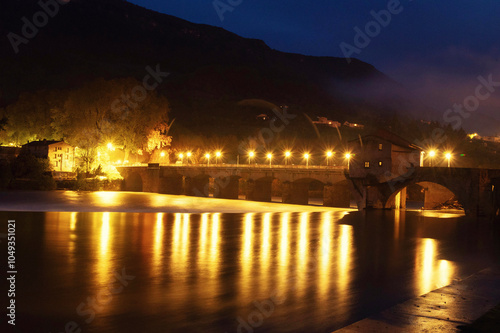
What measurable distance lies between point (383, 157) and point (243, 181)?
49.9 metres

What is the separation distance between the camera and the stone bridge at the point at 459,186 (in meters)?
46.9

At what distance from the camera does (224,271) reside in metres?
20.6

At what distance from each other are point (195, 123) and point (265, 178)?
353 ft

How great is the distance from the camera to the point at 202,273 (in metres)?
20.1

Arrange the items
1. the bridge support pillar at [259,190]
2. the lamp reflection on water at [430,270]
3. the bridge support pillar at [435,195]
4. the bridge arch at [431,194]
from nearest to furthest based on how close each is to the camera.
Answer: the lamp reflection on water at [430,270], the bridge arch at [431,194], the bridge support pillar at [435,195], the bridge support pillar at [259,190]

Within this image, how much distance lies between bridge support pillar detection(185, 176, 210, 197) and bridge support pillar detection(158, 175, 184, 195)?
124 centimetres

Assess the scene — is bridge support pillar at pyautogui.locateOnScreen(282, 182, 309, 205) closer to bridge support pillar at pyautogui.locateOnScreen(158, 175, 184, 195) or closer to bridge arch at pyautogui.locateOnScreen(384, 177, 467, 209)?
bridge arch at pyautogui.locateOnScreen(384, 177, 467, 209)

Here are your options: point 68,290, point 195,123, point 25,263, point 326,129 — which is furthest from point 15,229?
point 326,129

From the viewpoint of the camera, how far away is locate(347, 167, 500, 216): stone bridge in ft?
154

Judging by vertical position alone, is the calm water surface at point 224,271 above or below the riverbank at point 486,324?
below

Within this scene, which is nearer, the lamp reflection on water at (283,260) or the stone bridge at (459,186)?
the lamp reflection on water at (283,260)

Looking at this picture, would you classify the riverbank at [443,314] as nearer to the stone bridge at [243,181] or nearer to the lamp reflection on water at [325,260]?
the lamp reflection on water at [325,260]

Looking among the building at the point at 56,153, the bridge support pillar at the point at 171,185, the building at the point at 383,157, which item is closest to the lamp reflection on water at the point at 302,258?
the building at the point at 383,157

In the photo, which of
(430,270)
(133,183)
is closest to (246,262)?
(430,270)
